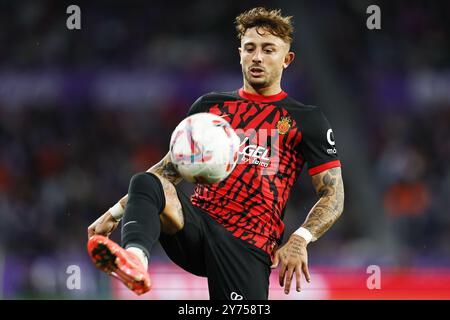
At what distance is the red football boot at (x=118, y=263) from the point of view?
3.88m

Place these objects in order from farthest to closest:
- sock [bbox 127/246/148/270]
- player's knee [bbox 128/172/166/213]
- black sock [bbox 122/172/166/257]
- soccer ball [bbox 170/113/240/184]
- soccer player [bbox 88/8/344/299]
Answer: soccer player [bbox 88/8/344/299] → soccer ball [bbox 170/113/240/184] → player's knee [bbox 128/172/166/213] → black sock [bbox 122/172/166/257] → sock [bbox 127/246/148/270]

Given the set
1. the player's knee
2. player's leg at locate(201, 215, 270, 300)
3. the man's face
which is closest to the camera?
the player's knee

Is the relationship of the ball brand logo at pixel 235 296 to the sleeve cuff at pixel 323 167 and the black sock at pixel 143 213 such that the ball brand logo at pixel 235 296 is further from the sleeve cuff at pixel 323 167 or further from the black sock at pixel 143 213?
the sleeve cuff at pixel 323 167

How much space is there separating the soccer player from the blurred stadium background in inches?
180

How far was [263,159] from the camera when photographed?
5141 mm

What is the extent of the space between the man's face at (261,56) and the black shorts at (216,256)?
97cm

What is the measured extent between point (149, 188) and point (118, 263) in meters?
0.62

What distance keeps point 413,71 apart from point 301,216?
3.29 m

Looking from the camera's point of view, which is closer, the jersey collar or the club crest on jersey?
the club crest on jersey

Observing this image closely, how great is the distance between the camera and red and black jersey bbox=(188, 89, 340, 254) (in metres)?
5.04

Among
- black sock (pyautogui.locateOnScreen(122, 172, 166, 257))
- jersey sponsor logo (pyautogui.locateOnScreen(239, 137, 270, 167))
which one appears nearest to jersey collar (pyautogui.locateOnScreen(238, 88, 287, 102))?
jersey sponsor logo (pyautogui.locateOnScreen(239, 137, 270, 167))

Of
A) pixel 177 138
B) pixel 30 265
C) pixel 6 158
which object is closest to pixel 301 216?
pixel 30 265

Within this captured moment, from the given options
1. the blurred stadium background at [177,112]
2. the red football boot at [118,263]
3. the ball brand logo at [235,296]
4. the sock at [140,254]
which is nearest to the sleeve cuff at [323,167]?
the ball brand logo at [235,296]

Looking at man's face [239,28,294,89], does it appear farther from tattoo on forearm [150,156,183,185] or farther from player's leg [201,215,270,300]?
player's leg [201,215,270,300]
